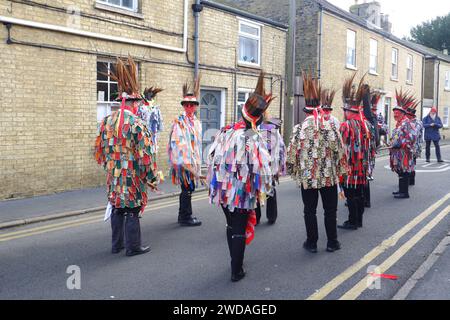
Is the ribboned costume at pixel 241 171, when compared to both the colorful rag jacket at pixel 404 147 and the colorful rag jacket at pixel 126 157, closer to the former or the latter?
the colorful rag jacket at pixel 126 157

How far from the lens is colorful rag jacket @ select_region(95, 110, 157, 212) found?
17.4 feet

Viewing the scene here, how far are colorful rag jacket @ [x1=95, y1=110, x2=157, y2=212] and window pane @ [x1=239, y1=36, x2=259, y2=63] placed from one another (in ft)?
34.0

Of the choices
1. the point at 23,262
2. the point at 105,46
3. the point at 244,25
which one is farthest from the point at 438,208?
the point at 244,25

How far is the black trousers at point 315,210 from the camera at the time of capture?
558 cm

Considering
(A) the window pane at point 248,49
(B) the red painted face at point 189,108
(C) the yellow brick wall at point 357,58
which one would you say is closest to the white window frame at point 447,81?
(C) the yellow brick wall at point 357,58

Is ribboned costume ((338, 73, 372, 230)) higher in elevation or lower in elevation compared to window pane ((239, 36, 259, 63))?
lower

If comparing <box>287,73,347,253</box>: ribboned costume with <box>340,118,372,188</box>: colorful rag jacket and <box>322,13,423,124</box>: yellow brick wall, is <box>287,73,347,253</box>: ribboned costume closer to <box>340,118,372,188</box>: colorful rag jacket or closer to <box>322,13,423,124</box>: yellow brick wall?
<box>340,118,372,188</box>: colorful rag jacket

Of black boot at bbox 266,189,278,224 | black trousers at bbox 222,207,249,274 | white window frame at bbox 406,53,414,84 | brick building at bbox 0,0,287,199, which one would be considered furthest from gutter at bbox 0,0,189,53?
white window frame at bbox 406,53,414,84

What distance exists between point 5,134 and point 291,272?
6591mm

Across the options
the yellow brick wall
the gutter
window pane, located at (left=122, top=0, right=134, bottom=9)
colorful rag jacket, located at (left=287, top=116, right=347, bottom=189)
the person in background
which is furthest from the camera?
the yellow brick wall

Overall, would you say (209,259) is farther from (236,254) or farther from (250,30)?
(250,30)

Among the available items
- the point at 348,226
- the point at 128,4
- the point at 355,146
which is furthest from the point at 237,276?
the point at 128,4

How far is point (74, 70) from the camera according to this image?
992 cm

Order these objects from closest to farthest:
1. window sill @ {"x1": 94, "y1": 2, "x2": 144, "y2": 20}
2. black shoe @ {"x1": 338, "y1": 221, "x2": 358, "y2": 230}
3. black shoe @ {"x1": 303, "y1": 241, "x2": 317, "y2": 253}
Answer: black shoe @ {"x1": 303, "y1": 241, "x2": 317, "y2": 253}
black shoe @ {"x1": 338, "y1": 221, "x2": 358, "y2": 230}
window sill @ {"x1": 94, "y1": 2, "x2": 144, "y2": 20}
